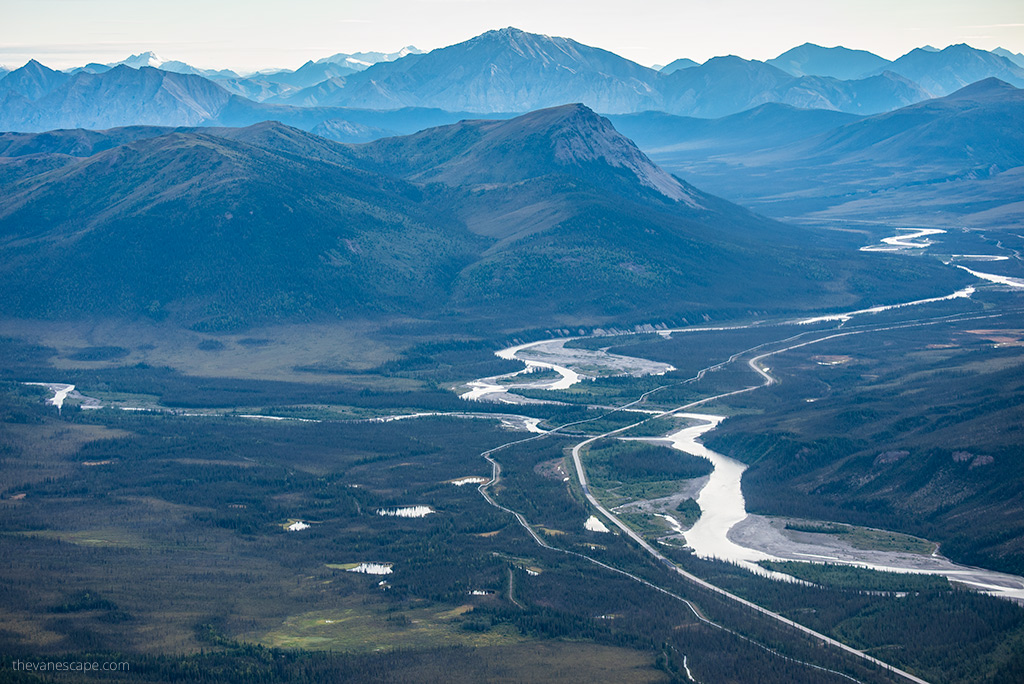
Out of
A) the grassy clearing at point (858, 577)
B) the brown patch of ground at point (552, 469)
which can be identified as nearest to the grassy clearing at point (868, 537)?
the grassy clearing at point (858, 577)

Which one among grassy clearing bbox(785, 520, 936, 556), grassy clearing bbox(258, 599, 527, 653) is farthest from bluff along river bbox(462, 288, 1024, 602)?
grassy clearing bbox(258, 599, 527, 653)

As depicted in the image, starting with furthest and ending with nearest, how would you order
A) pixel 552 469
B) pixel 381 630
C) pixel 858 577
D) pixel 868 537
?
pixel 552 469
pixel 868 537
pixel 858 577
pixel 381 630

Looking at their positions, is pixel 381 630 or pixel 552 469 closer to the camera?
pixel 381 630

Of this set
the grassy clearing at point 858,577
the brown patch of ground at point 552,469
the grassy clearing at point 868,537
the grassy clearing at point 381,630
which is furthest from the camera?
the brown patch of ground at point 552,469

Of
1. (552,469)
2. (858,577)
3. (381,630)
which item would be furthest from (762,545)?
(381,630)

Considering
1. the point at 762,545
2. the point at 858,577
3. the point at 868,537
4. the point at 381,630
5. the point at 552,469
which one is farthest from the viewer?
the point at 552,469

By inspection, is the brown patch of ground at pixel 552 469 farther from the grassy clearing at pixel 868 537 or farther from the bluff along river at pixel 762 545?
the grassy clearing at pixel 868 537

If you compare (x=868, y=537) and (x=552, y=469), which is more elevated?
(x=868, y=537)

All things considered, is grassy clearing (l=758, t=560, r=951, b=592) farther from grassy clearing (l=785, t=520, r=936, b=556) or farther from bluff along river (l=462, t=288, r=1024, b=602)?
grassy clearing (l=785, t=520, r=936, b=556)

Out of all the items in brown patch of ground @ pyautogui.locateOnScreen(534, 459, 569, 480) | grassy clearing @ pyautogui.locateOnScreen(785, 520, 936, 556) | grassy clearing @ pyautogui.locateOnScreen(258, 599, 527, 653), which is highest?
grassy clearing @ pyautogui.locateOnScreen(258, 599, 527, 653)

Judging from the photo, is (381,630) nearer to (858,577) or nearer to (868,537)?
(858,577)

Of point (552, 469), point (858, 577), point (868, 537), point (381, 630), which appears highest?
point (381, 630)

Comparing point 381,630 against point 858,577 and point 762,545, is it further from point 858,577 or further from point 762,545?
point 762,545
